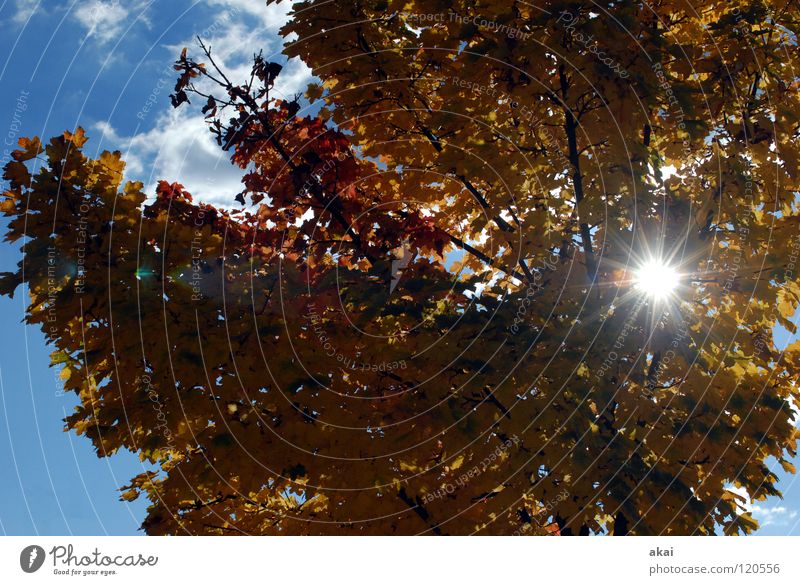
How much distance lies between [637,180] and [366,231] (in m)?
3.93

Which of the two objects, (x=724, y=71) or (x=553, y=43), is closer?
(x=553, y=43)

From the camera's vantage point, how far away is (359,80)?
1001cm

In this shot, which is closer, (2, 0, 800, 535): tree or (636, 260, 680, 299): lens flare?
(2, 0, 800, 535): tree

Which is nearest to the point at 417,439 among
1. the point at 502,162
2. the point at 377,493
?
→ the point at 377,493

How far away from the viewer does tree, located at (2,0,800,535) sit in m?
7.71

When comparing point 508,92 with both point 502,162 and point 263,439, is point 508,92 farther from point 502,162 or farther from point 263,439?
point 263,439
